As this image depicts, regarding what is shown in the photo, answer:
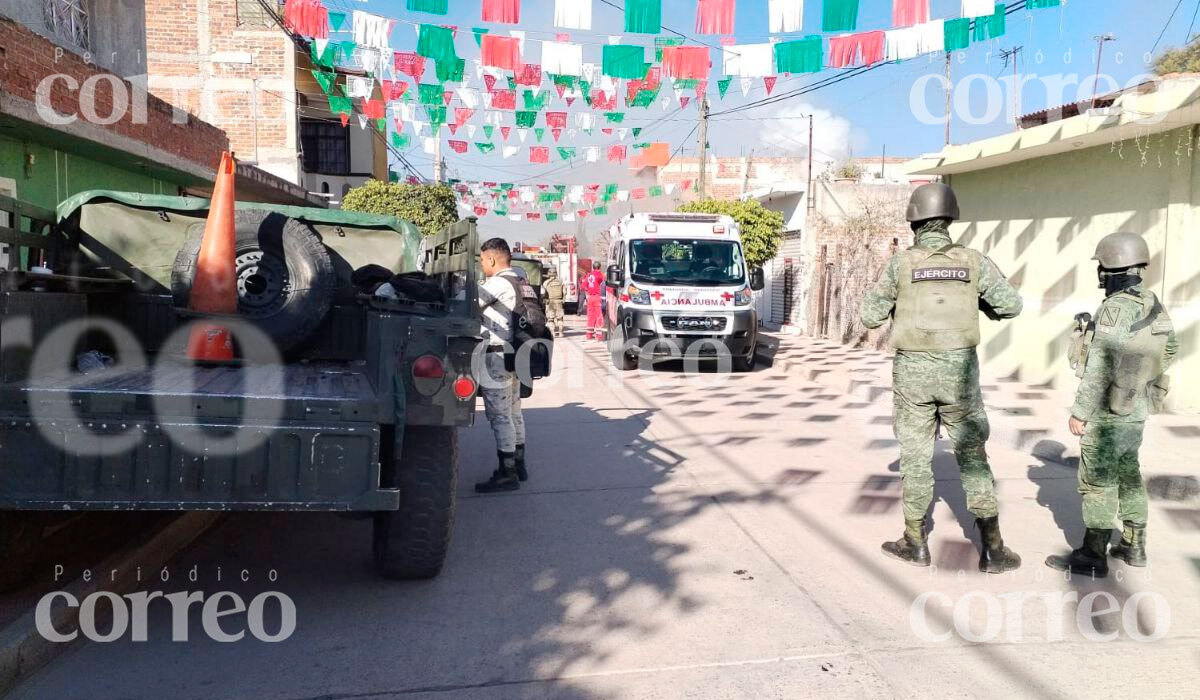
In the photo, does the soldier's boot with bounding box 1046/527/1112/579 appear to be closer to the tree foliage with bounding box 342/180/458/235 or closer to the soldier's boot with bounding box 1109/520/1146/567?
the soldier's boot with bounding box 1109/520/1146/567

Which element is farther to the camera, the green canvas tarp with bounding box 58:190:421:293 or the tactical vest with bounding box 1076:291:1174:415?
the green canvas tarp with bounding box 58:190:421:293

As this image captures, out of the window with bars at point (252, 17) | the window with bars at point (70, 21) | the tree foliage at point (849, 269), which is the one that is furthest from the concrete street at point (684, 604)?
the window with bars at point (252, 17)

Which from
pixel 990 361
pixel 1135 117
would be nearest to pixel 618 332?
pixel 990 361

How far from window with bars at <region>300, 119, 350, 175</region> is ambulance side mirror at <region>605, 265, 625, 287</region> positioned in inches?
720

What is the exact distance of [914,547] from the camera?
4.62 meters

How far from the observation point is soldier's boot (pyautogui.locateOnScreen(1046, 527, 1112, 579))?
14.5 ft

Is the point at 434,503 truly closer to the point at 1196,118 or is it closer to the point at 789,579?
the point at 789,579

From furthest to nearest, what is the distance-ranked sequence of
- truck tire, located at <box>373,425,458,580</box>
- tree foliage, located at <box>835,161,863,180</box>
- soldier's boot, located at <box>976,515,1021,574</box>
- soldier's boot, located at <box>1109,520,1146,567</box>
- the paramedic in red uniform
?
tree foliage, located at <box>835,161,863,180</box>, the paramedic in red uniform, soldier's boot, located at <box>1109,520,1146,567</box>, soldier's boot, located at <box>976,515,1021,574</box>, truck tire, located at <box>373,425,458,580</box>

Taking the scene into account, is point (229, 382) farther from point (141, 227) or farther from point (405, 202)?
point (405, 202)

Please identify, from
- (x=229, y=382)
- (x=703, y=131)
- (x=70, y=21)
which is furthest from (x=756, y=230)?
(x=229, y=382)

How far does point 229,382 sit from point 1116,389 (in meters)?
4.16

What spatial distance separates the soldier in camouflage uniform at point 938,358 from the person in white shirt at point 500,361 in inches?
99.4

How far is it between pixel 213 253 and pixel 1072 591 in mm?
4469

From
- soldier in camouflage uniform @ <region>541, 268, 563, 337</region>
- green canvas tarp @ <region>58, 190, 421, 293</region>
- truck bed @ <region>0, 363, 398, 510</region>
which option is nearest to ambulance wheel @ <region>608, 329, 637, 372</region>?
soldier in camouflage uniform @ <region>541, 268, 563, 337</region>
